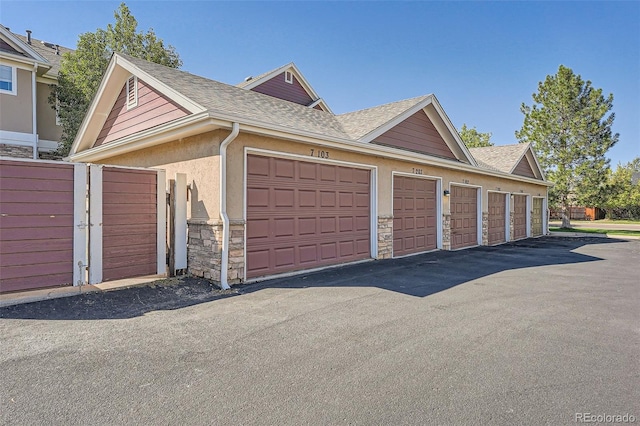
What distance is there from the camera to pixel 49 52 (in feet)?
57.4

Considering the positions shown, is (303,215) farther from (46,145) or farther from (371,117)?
(46,145)

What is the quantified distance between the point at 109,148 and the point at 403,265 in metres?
8.08

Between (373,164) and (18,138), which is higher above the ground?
(18,138)

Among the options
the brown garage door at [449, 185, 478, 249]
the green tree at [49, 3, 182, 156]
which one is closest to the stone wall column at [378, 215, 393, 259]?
the brown garage door at [449, 185, 478, 249]

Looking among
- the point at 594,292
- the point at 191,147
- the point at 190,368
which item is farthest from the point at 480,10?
the point at 190,368

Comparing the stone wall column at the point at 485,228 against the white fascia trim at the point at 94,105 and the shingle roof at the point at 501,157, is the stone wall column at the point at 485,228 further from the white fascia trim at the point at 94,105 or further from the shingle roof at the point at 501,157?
the white fascia trim at the point at 94,105

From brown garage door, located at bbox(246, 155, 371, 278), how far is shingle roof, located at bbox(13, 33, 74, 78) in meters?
12.9

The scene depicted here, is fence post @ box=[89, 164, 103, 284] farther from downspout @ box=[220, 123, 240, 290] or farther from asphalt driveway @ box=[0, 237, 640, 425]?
downspout @ box=[220, 123, 240, 290]

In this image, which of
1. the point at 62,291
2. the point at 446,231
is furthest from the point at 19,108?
the point at 446,231

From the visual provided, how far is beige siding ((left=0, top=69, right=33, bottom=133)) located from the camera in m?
13.0

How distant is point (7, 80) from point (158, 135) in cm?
1043

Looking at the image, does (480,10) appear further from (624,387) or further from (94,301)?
(94,301)

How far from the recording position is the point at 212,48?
12.1m

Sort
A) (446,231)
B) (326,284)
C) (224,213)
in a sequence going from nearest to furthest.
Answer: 1. (224,213)
2. (326,284)
3. (446,231)
